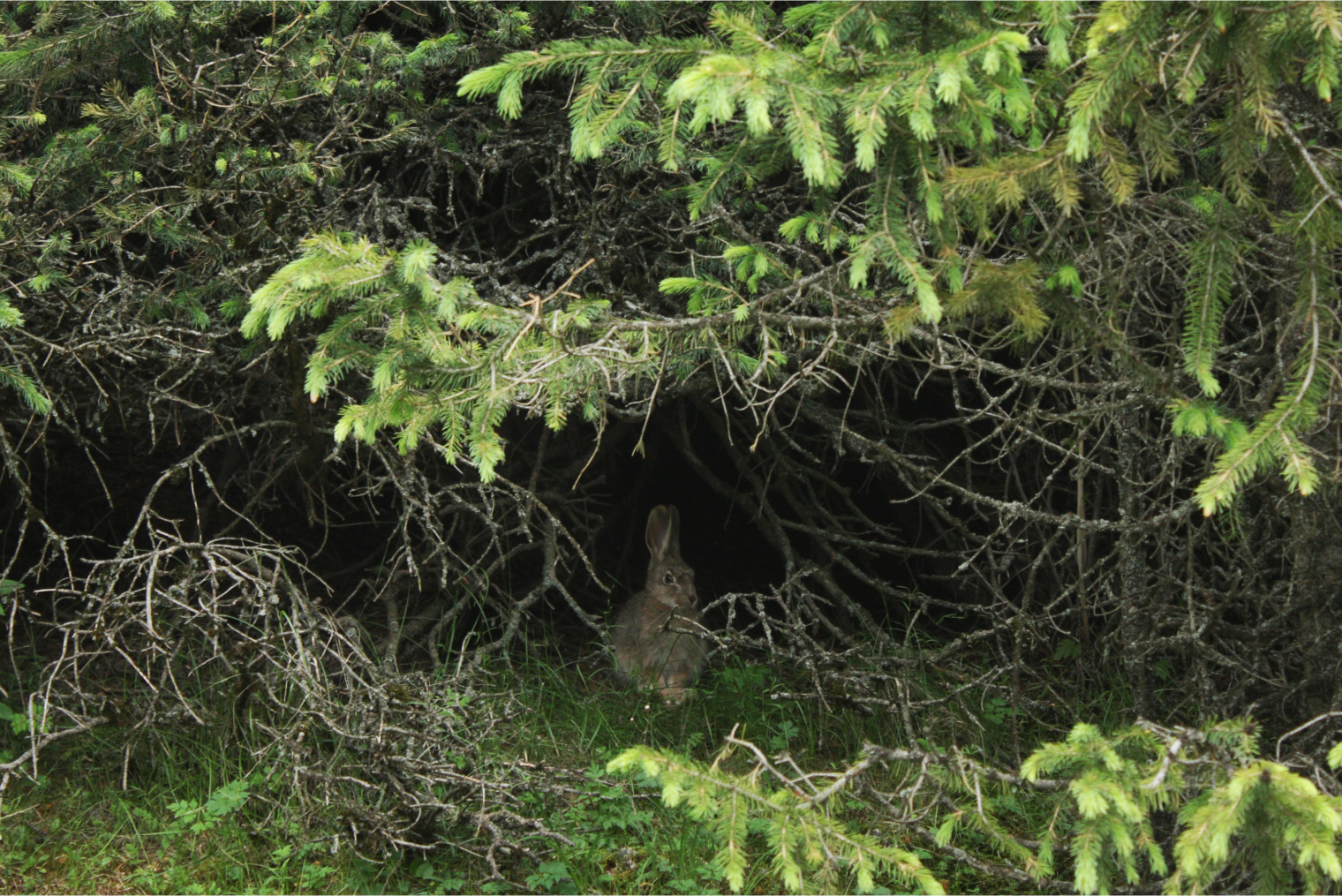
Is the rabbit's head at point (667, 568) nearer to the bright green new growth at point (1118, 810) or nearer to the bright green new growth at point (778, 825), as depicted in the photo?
the bright green new growth at point (1118, 810)

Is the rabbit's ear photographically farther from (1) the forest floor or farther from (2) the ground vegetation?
(1) the forest floor

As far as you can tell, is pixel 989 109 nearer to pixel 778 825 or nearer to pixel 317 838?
pixel 778 825

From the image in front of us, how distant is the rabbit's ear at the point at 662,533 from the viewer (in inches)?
250

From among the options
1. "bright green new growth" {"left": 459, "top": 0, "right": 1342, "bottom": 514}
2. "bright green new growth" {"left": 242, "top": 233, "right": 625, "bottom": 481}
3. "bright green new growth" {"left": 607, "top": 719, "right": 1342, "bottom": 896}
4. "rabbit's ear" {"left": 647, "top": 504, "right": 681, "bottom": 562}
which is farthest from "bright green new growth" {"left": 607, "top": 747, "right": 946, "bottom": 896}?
"rabbit's ear" {"left": 647, "top": 504, "right": 681, "bottom": 562}

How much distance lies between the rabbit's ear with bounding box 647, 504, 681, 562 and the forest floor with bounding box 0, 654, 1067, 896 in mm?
1518

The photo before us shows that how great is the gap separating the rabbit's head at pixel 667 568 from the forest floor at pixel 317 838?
3.97ft

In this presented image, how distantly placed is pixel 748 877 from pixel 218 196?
113 inches

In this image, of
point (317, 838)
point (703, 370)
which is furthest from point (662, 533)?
point (317, 838)

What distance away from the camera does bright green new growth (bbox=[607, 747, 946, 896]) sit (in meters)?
2.71

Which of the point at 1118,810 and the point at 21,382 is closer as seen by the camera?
the point at 1118,810

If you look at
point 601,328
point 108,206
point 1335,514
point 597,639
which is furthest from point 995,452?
point 108,206

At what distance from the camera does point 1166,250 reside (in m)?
4.15

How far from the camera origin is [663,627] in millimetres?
5387

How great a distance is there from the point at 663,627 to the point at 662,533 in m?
1.07
